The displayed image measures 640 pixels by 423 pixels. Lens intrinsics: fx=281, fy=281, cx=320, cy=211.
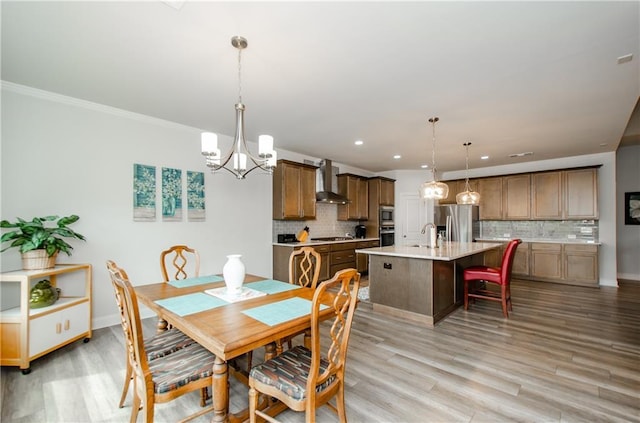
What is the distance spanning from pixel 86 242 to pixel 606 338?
230 inches

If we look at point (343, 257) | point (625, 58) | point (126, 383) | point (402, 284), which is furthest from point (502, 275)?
point (126, 383)

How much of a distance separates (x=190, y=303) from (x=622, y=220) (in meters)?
8.67

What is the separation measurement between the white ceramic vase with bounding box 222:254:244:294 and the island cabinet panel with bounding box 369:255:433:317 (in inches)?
93.3

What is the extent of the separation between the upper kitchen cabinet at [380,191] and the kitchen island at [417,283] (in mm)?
3096

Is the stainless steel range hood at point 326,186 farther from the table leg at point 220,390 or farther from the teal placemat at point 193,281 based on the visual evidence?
the table leg at point 220,390

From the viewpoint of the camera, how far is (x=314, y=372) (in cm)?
140

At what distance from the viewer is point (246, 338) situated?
1.36 m

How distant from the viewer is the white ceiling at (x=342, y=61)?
6.08 ft

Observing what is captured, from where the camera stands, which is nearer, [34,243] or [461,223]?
[34,243]

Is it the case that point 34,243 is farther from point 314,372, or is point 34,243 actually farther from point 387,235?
point 387,235

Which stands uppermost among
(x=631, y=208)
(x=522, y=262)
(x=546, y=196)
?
(x=546, y=196)

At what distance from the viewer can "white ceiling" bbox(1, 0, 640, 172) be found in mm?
1854

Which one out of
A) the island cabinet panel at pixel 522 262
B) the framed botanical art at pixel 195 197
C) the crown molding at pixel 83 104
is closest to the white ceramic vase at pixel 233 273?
the framed botanical art at pixel 195 197

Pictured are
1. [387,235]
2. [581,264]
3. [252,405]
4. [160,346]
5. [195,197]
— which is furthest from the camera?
[387,235]
